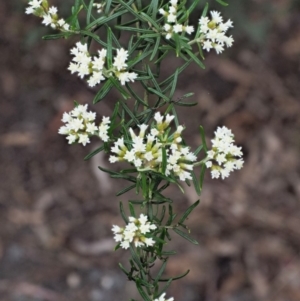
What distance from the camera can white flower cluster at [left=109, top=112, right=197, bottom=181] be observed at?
1.10 meters

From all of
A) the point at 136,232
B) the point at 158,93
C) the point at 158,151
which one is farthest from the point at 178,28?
the point at 136,232

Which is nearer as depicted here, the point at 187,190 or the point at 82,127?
the point at 82,127

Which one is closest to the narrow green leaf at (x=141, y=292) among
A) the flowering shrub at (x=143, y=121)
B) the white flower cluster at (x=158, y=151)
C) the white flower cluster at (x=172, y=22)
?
the flowering shrub at (x=143, y=121)

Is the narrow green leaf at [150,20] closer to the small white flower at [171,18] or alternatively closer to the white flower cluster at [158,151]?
the small white flower at [171,18]

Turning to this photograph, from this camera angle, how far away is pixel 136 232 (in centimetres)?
114

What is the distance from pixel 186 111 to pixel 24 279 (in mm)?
1326

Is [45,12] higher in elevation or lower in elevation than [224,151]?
higher

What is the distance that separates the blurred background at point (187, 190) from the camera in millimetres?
2740

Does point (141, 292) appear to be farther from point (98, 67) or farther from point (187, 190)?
point (187, 190)

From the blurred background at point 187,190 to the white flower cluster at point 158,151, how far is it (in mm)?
1610

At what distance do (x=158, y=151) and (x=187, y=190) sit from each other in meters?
1.80

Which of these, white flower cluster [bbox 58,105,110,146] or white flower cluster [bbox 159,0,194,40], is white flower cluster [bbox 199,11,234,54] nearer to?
white flower cluster [bbox 159,0,194,40]

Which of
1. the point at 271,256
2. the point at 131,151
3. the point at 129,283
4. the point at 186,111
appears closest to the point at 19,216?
the point at 129,283

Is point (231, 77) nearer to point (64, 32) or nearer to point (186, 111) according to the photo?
point (186, 111)
